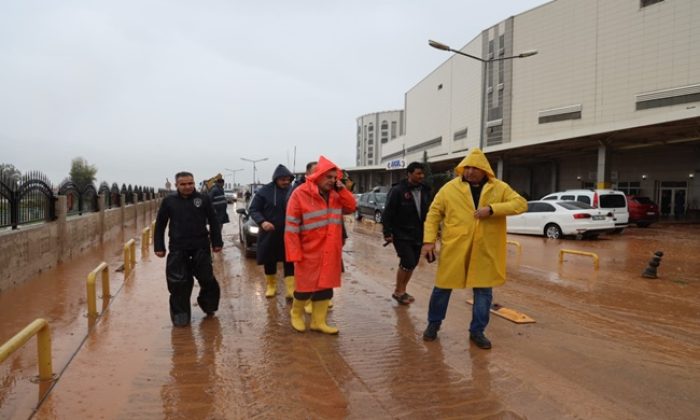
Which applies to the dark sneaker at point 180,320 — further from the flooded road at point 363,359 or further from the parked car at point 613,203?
the parked car at point 613,203

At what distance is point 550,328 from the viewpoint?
5.21 meters

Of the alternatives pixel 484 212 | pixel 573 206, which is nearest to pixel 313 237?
pixel 484 212

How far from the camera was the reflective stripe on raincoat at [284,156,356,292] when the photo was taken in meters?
4.54

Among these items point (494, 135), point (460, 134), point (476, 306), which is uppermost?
point (460, 134)

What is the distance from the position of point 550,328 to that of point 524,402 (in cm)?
214

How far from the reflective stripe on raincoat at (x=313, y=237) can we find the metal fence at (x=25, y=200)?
6.12 m

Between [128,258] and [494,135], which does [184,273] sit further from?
[494,135]

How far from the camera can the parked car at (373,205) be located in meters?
21.7

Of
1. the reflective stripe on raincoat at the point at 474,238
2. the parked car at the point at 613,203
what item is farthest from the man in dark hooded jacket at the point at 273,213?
the parked car at the point at 613,203

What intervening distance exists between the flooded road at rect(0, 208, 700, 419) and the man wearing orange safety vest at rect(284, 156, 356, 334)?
0.62 metres

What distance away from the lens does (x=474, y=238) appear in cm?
427

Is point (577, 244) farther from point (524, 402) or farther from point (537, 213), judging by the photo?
point (524, 402)

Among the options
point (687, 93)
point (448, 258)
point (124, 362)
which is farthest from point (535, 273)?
point (687, 93)

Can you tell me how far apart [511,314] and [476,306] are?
55.5 inches
